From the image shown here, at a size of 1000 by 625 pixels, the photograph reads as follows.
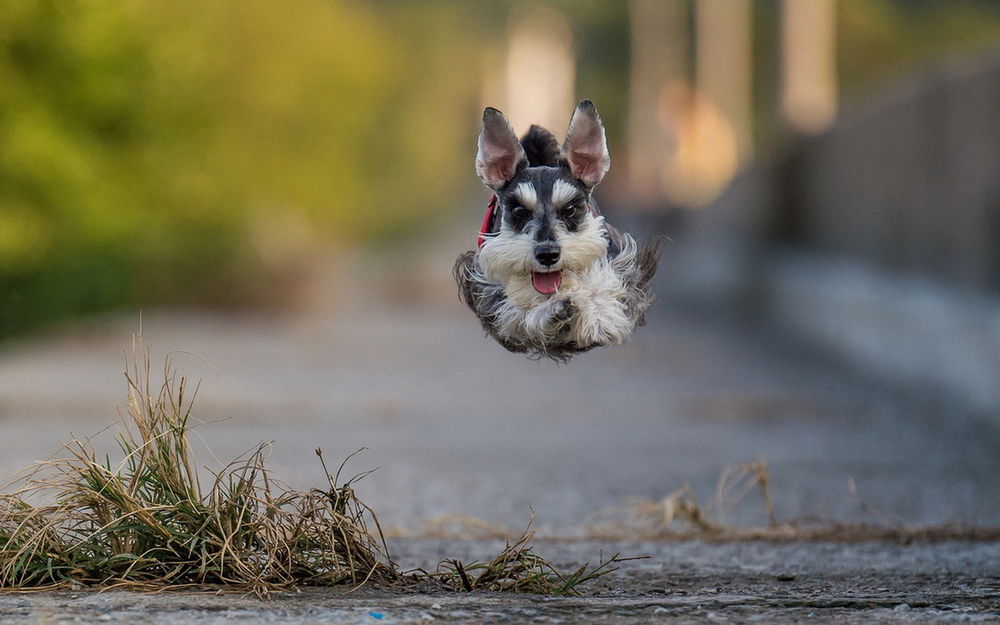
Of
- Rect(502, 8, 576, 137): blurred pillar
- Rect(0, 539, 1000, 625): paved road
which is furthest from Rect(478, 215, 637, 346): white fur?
Rect(502, 8, 576, 137): blurred pillar

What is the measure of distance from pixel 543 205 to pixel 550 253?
18cm

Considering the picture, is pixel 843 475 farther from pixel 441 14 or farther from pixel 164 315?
pixel 441 14

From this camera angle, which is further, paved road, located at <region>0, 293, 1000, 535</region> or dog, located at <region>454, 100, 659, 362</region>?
paved road, located at <region>0, 293, 1000, 535</region>

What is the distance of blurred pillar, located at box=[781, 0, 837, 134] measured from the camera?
28.6 metres

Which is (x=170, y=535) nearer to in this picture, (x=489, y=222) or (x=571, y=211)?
(x=489, y=222)

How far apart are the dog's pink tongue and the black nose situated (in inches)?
2.6

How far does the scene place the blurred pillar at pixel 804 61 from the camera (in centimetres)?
2864

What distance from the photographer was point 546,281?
506 cm

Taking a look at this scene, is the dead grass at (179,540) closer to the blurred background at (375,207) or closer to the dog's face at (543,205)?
the dog's face at (543,205)

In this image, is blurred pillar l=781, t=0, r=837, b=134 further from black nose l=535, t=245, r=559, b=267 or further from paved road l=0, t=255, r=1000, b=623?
black nose l=535, t=245, r=559, b=267

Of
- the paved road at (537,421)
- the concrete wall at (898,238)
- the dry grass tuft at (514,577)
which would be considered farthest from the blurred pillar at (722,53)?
the dry grass tuft at (514,577)

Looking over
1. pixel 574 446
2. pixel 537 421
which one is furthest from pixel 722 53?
pixel 574 446

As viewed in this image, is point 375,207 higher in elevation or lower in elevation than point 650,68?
lower

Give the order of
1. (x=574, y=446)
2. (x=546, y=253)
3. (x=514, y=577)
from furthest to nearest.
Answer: (x=574, y=446)
(x=514, y=577)
(x=546, y=253)
